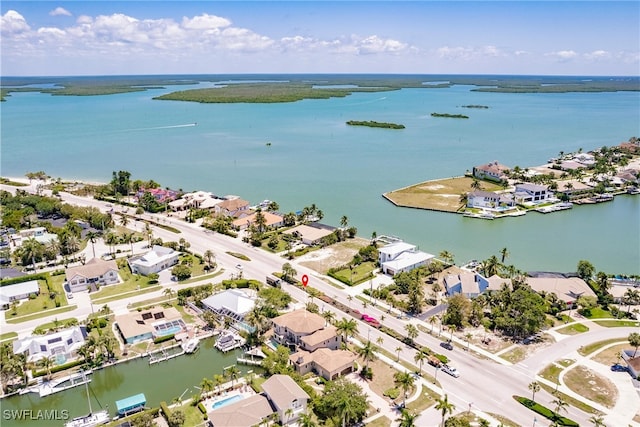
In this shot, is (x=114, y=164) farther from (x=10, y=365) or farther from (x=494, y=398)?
A: (x=494, y=398)

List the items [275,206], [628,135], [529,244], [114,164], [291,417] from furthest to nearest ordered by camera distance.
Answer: [628,135] → [114,164] → [275,206] → [529,244] → [291,417]

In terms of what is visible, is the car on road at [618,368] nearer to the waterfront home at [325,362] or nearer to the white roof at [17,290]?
the waterfront home at [325,362]

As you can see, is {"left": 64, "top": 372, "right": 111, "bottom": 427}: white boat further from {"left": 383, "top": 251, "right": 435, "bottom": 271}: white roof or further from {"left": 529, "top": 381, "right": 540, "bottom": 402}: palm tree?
{"left": 383, "top": 251, "right": 435, "bottom": 271}: white roof

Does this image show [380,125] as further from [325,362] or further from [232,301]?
[325,362]

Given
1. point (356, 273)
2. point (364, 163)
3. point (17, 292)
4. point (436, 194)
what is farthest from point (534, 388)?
point (364, 163)

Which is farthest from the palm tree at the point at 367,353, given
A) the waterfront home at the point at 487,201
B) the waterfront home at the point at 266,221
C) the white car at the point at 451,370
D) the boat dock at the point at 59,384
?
the waterfront home at the point at 487,201

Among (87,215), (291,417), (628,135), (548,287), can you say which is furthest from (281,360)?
(628,135)

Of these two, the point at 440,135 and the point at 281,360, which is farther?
the point at 440,135

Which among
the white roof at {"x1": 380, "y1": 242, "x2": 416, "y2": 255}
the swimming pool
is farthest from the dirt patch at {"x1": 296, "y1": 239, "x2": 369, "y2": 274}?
the swimming pool

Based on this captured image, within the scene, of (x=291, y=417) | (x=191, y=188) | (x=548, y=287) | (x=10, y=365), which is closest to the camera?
(x=291, y=417)
